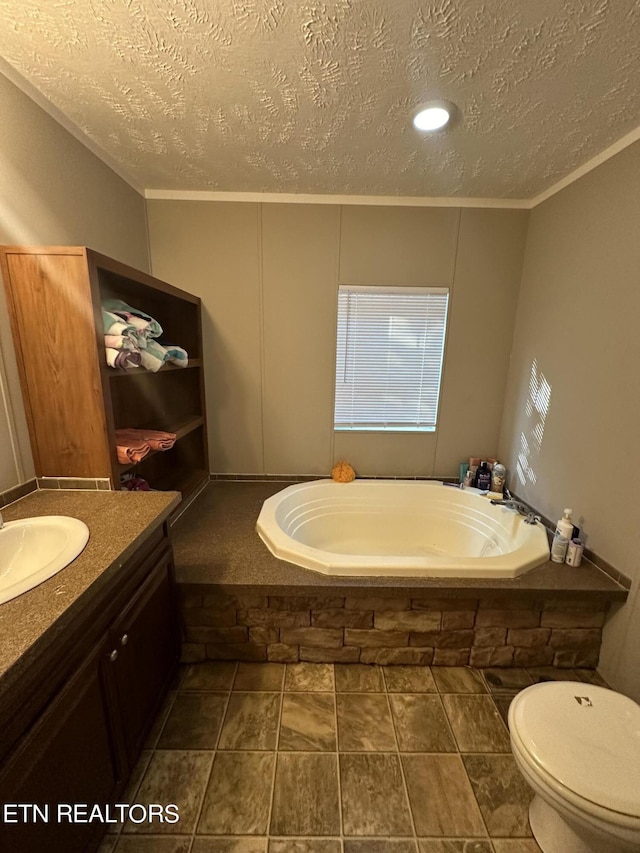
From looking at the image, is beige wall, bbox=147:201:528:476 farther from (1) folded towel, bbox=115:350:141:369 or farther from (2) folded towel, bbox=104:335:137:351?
(2) folded towel, bbox=104:335:137:351

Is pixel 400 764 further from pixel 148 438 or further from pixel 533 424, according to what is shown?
pixel 533 424

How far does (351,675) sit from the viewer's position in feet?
5.04

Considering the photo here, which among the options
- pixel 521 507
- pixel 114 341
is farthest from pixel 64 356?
pixel 521 507

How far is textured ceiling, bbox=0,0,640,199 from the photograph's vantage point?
0.95 metres

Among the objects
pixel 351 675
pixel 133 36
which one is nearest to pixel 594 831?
pixel 351 675

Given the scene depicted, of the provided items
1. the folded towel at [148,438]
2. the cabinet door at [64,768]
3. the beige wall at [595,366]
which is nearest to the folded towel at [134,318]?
the folded towel at [148,438]

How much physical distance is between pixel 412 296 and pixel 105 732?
98.8 inches

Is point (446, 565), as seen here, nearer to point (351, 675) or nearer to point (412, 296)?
point (351, 675)

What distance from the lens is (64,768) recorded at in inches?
30.9

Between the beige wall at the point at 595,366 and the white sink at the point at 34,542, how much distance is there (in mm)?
2063

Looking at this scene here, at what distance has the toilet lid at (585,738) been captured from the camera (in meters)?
0.85

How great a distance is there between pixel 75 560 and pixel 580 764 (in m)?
1.45

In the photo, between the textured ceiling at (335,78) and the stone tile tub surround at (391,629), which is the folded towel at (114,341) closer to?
the textured ceiling at (335,78)

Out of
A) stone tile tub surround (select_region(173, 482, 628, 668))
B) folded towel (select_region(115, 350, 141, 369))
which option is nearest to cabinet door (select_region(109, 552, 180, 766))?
stone tile tub surround (select_region(173, 482, 628, 668))
